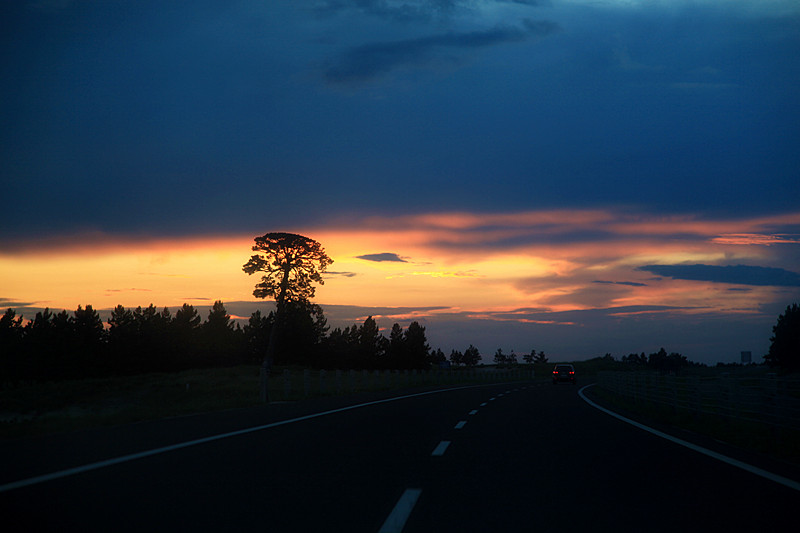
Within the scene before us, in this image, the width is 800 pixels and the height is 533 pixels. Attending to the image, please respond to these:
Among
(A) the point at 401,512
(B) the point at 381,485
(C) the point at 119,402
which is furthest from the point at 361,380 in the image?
(A) the point at 401,512

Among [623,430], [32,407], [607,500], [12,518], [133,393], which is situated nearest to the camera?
[12,518]

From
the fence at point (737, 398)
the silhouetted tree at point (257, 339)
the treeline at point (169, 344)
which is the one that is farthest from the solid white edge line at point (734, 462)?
the silhouetted tree at point (257, 339)

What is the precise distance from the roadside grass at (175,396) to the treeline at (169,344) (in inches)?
1555

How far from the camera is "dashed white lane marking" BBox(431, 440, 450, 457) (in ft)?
36.2

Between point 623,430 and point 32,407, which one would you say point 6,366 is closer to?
point 32,407

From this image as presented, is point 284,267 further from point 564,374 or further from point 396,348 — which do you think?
point 396,348

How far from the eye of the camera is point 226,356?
149500 mm

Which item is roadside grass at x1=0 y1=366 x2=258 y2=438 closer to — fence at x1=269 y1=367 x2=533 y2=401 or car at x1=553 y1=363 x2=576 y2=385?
fence at x1=269 y1=367 x2=533 y2=401

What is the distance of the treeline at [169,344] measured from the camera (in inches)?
5059

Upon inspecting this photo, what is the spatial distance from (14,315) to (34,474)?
7561 inches

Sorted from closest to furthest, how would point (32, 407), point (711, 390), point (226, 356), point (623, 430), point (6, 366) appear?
point (623, 430) < point (711, 390) < point (32, 407) < point (6, 366) < point (226, 356)

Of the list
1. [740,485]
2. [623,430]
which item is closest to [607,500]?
[740,485]

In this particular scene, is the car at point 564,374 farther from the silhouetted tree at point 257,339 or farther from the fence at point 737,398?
the silhouetted tree at point 257,339

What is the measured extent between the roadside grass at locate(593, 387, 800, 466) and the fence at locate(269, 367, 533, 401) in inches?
578
